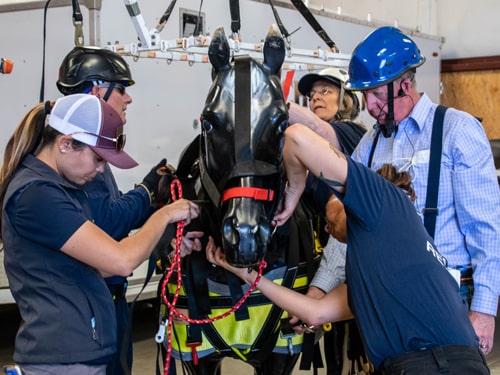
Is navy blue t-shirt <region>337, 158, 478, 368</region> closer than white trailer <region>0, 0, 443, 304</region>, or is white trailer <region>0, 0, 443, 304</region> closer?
navy blue t-shirt <region>337, 158, 478, 368</region>

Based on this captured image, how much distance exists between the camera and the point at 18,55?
5242mm

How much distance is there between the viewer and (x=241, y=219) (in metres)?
2.07

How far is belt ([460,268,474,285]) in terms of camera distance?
8.71ft

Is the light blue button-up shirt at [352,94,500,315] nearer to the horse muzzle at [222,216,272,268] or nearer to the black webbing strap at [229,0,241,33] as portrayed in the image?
the horse muzzle at [222,216,272,268]

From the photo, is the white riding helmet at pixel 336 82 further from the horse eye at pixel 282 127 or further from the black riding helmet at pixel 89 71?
the horse eye at pixel 282 127

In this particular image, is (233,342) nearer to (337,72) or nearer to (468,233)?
(468,233)

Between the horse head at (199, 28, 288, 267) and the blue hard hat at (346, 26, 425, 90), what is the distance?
436 mm

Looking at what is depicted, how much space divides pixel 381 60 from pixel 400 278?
1018 mm

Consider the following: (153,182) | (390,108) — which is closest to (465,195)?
(390,108)

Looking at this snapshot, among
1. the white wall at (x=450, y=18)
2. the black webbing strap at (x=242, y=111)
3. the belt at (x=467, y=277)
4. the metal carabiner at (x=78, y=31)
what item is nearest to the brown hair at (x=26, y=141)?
the black webbing strap at (x=242, y=111)

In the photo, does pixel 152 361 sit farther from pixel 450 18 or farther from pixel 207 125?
pixel 450 18

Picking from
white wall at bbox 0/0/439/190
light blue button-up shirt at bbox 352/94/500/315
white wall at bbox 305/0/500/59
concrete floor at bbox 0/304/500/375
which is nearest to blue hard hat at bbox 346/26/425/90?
light blue button-up shirt at bbox 352/94/500/315

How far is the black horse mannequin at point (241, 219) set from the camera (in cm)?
216

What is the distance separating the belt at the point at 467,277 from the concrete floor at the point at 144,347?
2.44m
